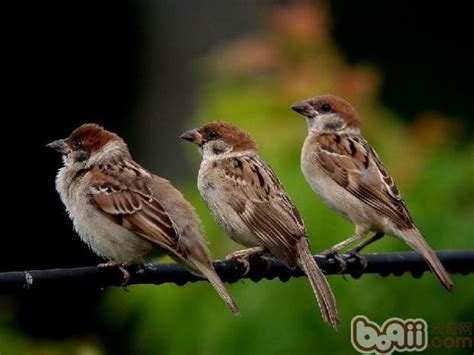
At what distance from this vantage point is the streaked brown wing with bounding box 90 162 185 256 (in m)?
5.54

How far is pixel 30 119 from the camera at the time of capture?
11445 mm

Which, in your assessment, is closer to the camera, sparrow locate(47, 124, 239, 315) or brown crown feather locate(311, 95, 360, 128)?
sparrow locate(47, 124, 239, 315)

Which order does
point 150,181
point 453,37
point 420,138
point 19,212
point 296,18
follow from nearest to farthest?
point 150,181
point 420,138
point 296,18
point 19,212
point 453,37

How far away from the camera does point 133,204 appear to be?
18.8 ft

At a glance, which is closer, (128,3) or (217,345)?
(217,345)

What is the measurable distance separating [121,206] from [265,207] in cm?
59

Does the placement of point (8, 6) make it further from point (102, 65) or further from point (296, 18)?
point (296, 18)

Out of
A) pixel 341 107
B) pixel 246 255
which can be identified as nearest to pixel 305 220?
pixel 341 107

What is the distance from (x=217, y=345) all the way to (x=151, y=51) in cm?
427

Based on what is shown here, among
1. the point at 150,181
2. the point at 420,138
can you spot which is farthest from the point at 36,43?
the point at 150,181

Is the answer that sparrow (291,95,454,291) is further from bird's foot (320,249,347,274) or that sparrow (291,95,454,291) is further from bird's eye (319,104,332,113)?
bird's foot (320,249,347,274)

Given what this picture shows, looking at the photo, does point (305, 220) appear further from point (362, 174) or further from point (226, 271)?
point (226, 271)

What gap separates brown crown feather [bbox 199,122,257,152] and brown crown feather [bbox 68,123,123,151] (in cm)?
45

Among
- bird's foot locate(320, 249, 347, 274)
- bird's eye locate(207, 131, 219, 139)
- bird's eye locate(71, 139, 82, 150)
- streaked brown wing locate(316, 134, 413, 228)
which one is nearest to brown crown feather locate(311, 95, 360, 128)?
streaked brown wing locate(316, 134, 413, 228)
